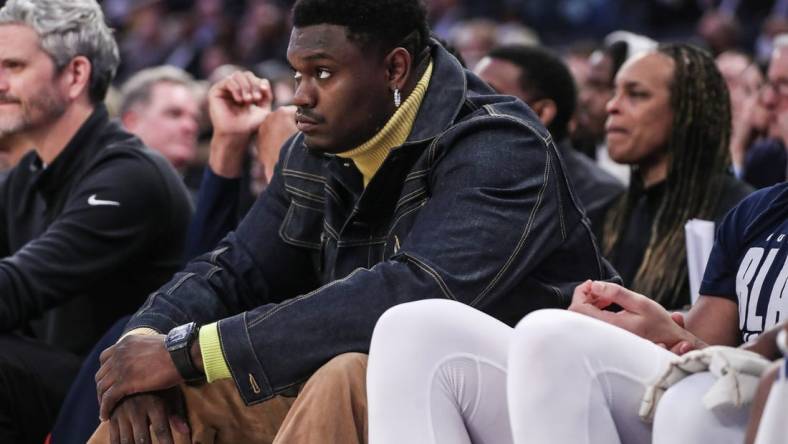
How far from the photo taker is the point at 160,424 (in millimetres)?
2590

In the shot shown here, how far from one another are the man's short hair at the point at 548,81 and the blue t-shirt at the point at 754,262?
6.93 feet

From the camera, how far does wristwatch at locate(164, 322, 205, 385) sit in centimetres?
254

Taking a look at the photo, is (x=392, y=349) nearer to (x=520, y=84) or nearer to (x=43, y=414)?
(x=43, y=414)

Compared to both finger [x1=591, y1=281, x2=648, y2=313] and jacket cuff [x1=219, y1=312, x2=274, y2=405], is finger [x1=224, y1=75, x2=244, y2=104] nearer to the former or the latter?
jacket cuff [x1=219, y1=312, x2=274, y2=405]

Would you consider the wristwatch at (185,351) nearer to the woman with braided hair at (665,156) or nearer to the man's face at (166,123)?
the woman with braided hair at (665,156)

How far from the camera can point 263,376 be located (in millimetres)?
2492

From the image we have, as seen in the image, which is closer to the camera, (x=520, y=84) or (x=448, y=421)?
(x=448, y=421)

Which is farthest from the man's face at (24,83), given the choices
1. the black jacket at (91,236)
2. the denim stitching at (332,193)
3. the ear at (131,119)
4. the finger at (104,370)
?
the ear at (131,119)

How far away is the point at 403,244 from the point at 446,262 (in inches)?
5.1

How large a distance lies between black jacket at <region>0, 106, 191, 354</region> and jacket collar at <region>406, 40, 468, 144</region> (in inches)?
49.2

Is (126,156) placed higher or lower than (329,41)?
lower

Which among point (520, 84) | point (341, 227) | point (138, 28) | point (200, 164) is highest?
point (341, 227)

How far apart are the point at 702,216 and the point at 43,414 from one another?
6.31 ft

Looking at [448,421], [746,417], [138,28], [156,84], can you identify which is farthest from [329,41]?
[138,28]
